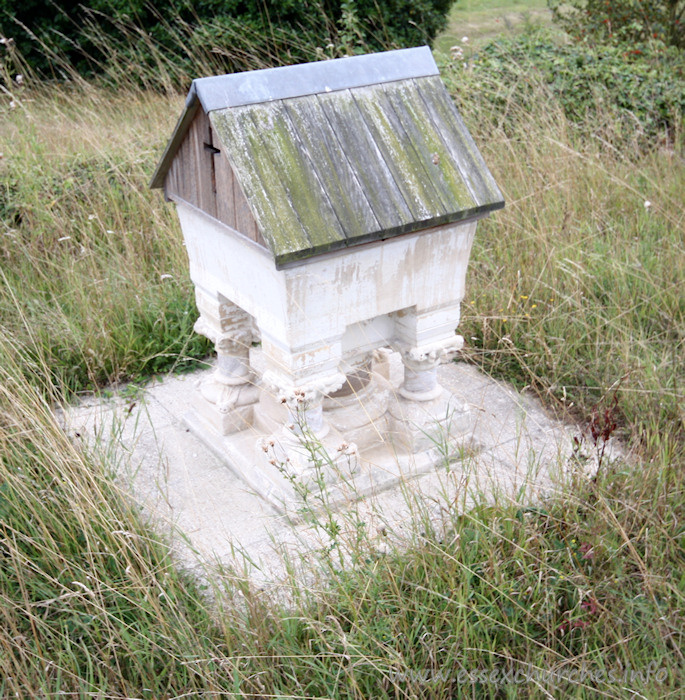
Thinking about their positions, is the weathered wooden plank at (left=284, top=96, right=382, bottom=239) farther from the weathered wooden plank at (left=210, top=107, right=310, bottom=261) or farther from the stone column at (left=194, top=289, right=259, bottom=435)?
the stone column at (left=194, top=289, right=259, bottom=435)

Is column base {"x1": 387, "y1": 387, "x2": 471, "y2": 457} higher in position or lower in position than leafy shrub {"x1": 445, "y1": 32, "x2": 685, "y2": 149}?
lower

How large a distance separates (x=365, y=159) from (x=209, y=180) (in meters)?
0.53

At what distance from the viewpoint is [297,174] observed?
2.54m

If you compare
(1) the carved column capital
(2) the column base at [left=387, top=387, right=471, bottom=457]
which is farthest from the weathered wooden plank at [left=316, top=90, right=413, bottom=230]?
(2) the column base at [left=387, top=387, right=471, bottom=457]

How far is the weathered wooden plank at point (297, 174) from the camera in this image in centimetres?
251

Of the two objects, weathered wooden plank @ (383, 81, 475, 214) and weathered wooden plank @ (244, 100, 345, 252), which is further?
weathered wooden plank @ (383, 81, 475, 214)

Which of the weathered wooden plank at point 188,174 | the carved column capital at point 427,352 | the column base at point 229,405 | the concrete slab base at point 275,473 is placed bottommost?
the concrete slab base at point 275,473

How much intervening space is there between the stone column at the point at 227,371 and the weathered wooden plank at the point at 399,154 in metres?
0.87

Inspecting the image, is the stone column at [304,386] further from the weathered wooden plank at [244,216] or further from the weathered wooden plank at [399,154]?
the weathered wooden plank at [399,154]

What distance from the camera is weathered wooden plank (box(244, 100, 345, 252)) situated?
98.8 inches

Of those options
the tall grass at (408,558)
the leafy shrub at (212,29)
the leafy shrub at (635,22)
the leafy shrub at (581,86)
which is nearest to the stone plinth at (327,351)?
the tall grass at (408,558)

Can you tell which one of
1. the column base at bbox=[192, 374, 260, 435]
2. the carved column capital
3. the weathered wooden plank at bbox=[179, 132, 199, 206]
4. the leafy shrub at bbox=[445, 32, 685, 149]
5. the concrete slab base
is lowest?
the concrete slab base

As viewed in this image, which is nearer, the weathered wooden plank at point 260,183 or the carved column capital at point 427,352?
the weathered wooden plank at point 260,183

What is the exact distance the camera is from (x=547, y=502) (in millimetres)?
2822
